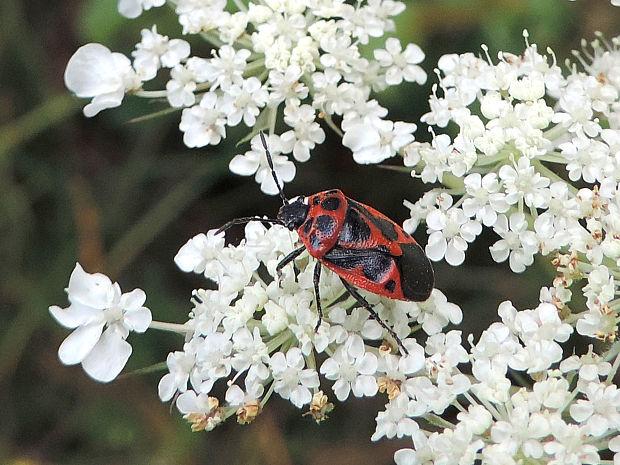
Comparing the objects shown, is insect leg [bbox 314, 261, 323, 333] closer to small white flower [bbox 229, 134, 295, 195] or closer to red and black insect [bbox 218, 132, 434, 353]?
red and black insect [bbox 218, 132, 434, 353]

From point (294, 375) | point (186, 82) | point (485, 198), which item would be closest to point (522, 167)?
point (485, 198)

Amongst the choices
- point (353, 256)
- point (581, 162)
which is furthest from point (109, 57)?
point (581, 162)

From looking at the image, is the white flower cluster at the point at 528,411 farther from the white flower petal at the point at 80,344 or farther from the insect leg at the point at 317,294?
the white flower petal at the point at 80,344

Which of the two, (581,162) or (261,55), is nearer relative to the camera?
(581,162)

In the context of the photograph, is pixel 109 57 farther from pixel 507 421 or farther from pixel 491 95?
pixel 507 421

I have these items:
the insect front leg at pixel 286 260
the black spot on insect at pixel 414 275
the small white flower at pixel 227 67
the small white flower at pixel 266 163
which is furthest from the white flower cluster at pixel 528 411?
the small white flower at pixel 227 67

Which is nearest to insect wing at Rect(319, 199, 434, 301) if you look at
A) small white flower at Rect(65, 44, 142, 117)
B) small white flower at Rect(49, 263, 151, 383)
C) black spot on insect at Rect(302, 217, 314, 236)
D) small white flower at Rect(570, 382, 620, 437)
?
black spot on insect at Rect(302, 217, 314, 236)
